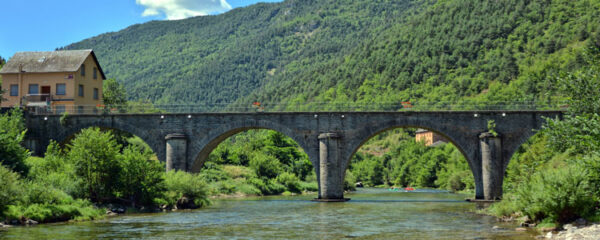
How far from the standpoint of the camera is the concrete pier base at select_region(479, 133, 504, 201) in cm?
4816

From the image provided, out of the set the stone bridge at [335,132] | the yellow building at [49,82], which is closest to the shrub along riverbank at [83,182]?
the yellow building at [49,82]

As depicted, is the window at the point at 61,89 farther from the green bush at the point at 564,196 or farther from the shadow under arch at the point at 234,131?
the green bush at the point at 564,196

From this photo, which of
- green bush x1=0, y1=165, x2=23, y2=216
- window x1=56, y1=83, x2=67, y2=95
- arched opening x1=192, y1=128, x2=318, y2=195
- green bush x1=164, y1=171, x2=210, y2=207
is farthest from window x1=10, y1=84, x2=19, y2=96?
green bush x1=0, y1=165, x2=23, y2=216

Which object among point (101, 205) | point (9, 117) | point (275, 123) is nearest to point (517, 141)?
point (275, 123)

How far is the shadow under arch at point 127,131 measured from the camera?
51.6 meters

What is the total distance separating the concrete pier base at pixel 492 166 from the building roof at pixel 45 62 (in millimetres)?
36644

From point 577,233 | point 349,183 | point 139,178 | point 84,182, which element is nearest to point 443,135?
point 139,178

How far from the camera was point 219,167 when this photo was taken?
73.0 m

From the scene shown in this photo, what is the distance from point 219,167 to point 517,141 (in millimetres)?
36588

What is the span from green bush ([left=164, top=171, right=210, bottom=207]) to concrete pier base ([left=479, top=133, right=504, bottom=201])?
22191 millimetres

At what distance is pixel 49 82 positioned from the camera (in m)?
55.7

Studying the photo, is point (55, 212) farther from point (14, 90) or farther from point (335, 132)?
point (14, 90)

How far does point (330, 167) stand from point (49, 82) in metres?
27.3

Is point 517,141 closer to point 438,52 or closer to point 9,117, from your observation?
point 9,117
